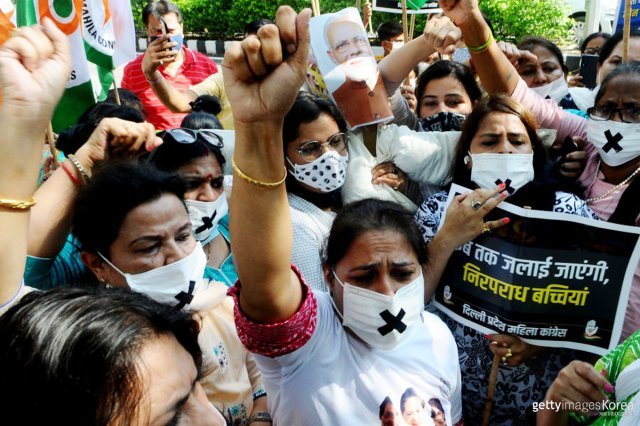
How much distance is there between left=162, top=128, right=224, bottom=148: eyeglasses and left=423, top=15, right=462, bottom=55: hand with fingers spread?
45.9 inches

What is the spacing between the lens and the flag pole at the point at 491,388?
2055 millimetres

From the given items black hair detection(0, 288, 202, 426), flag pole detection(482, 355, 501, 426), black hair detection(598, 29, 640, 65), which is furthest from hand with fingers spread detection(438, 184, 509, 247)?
black hair detection(598, 29, 640, 65)

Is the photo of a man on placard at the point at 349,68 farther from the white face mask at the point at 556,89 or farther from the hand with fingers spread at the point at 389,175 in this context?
the white face mask at the point at 556,89

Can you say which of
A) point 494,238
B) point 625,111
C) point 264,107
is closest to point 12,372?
point 264,107

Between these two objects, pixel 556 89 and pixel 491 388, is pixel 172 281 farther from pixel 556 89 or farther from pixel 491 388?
pixel 556 89

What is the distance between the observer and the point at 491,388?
6.84ft

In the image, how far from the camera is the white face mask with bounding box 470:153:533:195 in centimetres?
231

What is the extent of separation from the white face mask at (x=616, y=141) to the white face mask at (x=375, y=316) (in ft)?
4.18

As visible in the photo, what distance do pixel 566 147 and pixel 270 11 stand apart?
595 inches

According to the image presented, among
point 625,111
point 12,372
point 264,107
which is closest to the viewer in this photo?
point 12,372

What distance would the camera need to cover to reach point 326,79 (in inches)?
102

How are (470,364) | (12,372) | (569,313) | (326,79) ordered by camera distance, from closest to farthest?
(12,372) → (569,313) → (470,364) → (326,79)

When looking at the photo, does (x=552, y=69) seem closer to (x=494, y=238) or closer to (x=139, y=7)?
(x=494, y=238)

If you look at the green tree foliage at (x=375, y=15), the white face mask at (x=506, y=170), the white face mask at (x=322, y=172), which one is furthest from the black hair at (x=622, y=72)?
the green tree foliage at (x=375, y=15)
